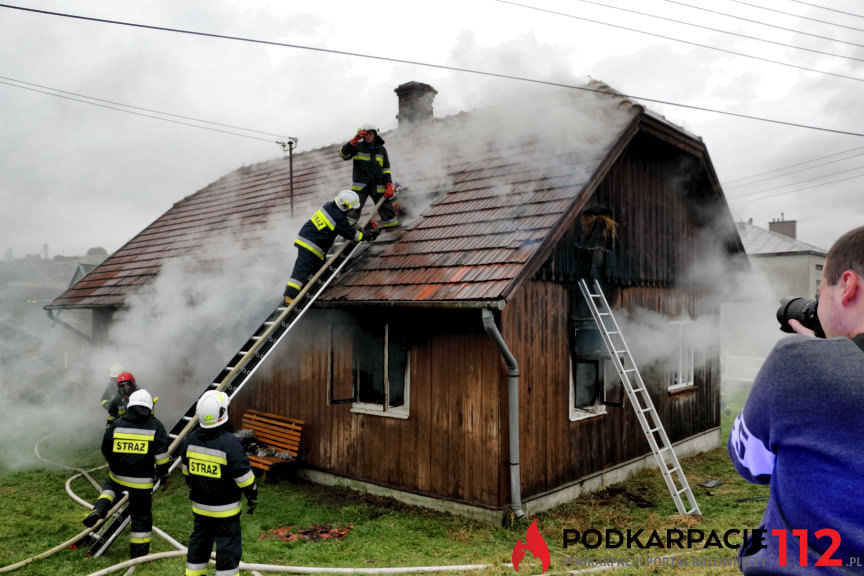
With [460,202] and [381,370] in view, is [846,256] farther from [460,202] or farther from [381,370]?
[460,202]

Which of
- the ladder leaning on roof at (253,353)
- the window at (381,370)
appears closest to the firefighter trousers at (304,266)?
the ladder leaning on roof at (253,353)

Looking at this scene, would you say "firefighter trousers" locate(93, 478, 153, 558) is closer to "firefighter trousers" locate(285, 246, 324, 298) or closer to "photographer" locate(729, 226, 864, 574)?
"firefighter trousers" locate(285, 246, 324, 298)

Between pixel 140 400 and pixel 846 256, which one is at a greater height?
pixel 846 256

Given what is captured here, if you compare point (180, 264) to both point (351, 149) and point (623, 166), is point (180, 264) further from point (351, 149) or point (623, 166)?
point (623, 166)

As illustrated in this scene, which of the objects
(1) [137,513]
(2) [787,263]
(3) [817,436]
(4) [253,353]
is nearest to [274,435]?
(4) [253,353]

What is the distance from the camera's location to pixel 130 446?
19.0 ft

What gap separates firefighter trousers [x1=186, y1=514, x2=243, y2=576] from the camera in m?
4.78

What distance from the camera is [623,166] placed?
9.41 m

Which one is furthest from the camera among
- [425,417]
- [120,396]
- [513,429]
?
[120,396]

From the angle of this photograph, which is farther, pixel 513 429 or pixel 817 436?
pixel 513 429

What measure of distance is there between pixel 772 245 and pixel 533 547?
1309 inches

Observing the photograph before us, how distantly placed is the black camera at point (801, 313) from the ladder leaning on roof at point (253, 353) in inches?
217

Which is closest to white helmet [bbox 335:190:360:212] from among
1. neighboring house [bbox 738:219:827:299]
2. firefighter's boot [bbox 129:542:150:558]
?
firefighter's boot [bbox 129:542:150:558]

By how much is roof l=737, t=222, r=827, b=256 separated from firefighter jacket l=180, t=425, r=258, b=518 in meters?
31.8
